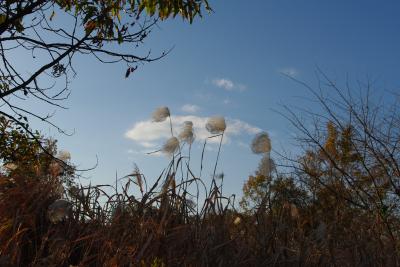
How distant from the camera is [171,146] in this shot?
3.88m

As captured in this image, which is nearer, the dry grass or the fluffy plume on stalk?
the dry grass

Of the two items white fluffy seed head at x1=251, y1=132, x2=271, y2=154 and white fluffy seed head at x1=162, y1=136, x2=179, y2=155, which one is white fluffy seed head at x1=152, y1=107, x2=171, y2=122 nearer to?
white fluffy seed head at x1=162, y1=136, x2=179, y2=155

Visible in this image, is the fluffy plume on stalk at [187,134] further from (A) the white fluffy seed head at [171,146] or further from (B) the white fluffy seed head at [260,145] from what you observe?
(B) the white fluffy seed head at [260,145]

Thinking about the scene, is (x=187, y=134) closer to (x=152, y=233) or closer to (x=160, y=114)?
(x=160, y=114)

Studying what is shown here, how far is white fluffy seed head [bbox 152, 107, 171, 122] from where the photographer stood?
13.1 ft

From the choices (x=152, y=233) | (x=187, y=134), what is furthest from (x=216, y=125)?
(x=152, y=233)

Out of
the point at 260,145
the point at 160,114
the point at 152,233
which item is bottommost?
the point at 152,233

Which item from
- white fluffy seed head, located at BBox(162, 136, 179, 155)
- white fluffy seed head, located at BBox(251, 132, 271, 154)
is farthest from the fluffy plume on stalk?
white fluffy seed head, located at BBox(251, 132, 271, 154)

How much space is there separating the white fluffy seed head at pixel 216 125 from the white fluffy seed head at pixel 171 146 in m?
0.28

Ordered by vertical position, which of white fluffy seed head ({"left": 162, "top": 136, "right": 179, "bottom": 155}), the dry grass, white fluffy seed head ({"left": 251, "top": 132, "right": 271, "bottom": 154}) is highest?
white fluffy seed head ({"left": 251, "top": 132, "right": 271, "bottom": 154})

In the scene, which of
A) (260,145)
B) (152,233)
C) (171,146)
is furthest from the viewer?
(260,145)

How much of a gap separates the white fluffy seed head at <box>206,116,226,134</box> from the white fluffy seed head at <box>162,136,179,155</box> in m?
0.28

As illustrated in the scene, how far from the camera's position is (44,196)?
3.63 meters

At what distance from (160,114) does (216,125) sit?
438 millimetres
